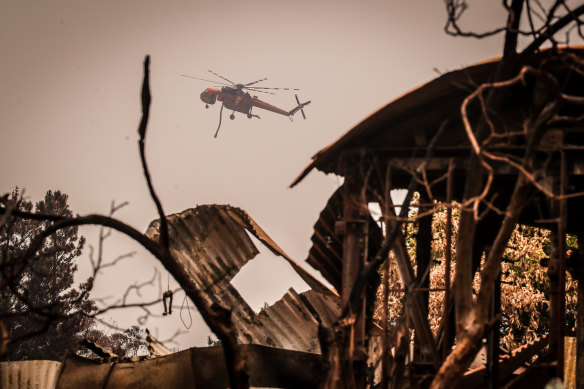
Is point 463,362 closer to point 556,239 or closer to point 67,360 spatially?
point 556,239

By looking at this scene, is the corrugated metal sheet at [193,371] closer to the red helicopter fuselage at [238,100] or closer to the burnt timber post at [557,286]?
the burnt timber post at [557,286]

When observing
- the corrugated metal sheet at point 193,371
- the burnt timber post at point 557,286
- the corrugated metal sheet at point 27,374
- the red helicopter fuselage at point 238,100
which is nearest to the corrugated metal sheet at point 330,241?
the corrugated metal sheet at point 193,371

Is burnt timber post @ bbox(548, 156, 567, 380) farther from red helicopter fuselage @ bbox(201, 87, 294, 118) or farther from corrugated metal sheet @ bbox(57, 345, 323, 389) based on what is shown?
red helicopter fuselage @ bbox(201, 87, 294, 118)

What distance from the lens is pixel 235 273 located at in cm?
1114

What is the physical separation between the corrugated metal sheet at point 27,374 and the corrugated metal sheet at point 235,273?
262 centimetres

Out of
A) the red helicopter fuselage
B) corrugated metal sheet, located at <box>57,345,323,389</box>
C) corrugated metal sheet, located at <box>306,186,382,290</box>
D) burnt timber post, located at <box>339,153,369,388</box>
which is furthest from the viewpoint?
the red helicopter fuselage

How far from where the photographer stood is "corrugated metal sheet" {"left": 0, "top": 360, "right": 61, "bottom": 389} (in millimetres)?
10055

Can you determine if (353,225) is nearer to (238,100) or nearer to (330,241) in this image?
(330,241)

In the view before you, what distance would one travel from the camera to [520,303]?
21.8 m

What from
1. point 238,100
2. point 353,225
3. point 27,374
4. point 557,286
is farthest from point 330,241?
point 238,100

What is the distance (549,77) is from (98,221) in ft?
14.2

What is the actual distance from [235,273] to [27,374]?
362 centimetres

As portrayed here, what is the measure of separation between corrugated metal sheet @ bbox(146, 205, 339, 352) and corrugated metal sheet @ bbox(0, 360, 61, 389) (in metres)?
2.62

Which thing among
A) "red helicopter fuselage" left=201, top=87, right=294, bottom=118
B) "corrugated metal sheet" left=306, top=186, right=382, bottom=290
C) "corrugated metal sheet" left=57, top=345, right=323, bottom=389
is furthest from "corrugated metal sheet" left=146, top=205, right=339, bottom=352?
"red helicopter fuselage" left=201, top=87, right=294, bottom=118
